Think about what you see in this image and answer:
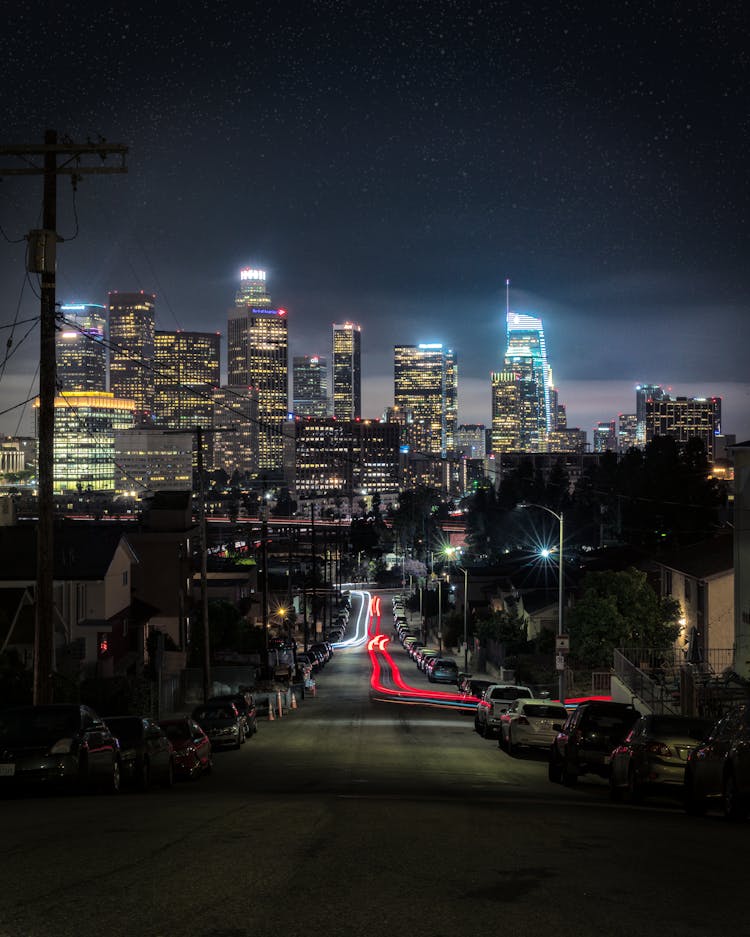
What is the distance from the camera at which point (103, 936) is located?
742cm

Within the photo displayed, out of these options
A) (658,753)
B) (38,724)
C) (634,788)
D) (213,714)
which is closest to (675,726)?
(658,753)

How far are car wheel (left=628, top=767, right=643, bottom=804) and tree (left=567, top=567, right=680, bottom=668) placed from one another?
3148 centimetres

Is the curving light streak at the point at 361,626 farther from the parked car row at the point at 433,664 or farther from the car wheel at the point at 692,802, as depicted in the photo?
the car wheel at the point at 692,802

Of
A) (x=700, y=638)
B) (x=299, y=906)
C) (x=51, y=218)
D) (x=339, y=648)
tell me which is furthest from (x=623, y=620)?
(x=339, y=648)

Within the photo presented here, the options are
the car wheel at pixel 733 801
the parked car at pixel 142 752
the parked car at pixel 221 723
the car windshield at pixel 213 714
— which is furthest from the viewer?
the car windshield at pixel 213 714

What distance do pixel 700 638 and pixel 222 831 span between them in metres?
40.9

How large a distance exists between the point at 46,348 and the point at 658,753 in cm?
1512

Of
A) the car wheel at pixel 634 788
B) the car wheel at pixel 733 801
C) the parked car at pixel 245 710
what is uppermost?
the car wheel at pixel 733 801

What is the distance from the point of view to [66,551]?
1973 inches

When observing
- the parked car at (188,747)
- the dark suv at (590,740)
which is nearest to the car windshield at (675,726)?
the dark suv at (590,740)

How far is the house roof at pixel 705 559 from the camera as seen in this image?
49906 millimetres

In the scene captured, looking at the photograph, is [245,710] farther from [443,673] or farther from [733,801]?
[443,673]

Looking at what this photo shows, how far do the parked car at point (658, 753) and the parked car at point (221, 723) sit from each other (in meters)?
16.7

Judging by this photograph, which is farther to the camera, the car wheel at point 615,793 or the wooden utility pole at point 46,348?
the wooden utility pole at point 46,348
